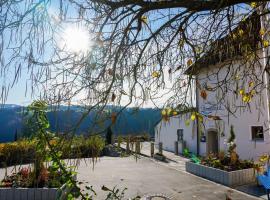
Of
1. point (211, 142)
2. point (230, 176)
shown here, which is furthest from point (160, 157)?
point (230, 176)

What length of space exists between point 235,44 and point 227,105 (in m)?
0.85

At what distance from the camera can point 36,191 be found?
7602 millimetres

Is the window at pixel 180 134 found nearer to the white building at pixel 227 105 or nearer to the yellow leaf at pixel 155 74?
the white building at pixel 227 105

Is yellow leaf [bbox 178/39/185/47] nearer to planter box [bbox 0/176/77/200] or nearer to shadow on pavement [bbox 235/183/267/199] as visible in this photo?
planter box [bbox 0/176/77/200]

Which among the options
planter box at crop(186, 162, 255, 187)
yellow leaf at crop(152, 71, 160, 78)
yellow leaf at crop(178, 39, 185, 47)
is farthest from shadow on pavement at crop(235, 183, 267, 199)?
yellow leaf at crop(152, 71, 160, 78)

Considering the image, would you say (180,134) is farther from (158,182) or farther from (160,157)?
(158,182)

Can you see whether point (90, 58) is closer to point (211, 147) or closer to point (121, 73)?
point (121, 73)

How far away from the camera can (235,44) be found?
11.1 feet

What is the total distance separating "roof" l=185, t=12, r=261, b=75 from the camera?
Result: 11.1 feet

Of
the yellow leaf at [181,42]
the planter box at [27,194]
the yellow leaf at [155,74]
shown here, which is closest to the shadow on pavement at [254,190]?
the planter box at [27,194]

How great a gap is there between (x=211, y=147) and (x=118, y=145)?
Answer: 17.3 m

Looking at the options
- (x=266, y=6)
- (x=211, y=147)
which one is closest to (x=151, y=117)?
(x=266, y=6)

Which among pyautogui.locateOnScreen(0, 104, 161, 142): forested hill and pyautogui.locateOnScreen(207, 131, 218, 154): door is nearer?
pyautogui.locateOnScreen(0, 104, 161, 142): forested hill

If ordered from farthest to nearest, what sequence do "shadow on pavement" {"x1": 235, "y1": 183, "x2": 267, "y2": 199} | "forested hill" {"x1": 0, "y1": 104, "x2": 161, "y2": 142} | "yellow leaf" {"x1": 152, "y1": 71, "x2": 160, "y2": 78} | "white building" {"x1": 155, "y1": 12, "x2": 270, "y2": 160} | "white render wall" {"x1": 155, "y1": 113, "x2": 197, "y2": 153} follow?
"white render wall" {"x1": 155, "y1": 113, "x2": 197, "y2": 153}
"shadow on pavement" {"x1": 235, "y1": 183, "x2": 267, "y2": 199}
"white building" {"x1": 155, "y1": 12, "x2": 270, "y2": 160}
"yellow leaf" {"x1": 152, "y1": 71, "x2": 160, "y2": 78}
"forested hill" {"x1": 0, "y1": 104, "x2": 161, "y2": 142}
